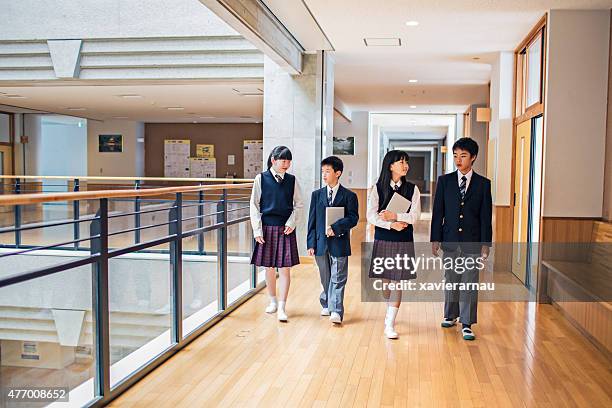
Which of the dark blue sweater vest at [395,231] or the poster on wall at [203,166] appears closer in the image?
the dark blue sweater vest at [395,231]

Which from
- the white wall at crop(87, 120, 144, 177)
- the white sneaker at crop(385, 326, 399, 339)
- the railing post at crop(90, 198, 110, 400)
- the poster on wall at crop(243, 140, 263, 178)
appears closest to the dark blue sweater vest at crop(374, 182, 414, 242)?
the white sneaker at crop(385, 326, 399, 339)

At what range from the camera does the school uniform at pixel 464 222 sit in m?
4.46

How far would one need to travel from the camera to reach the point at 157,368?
12.4ft

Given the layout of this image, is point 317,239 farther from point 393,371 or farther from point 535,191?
point 535,191

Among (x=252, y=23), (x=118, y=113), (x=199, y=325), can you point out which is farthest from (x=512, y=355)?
(x=118, y=113)

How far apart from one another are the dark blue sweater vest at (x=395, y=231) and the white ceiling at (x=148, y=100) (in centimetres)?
488

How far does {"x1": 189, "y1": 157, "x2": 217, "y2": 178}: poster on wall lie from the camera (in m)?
19.6

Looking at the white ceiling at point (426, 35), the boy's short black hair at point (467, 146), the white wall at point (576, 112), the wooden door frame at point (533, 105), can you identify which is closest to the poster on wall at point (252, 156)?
the white ceiling at point (426, 35)

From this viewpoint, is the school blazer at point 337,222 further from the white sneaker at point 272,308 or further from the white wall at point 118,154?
the white wall at point 118,154

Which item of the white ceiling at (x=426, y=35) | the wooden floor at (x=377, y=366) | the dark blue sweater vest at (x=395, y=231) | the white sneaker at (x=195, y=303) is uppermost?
the white ceiling at (x=426, y=35)

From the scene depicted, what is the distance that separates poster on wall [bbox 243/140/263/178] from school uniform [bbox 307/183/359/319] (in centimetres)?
1452

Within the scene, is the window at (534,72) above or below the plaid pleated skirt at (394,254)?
above

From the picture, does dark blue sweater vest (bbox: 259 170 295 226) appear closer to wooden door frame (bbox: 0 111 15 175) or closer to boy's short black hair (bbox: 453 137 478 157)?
boy's short black hair (bbox: 453 137 478 157)

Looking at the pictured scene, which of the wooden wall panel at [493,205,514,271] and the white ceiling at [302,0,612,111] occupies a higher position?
the white ceiling at [302,0,612,111]
